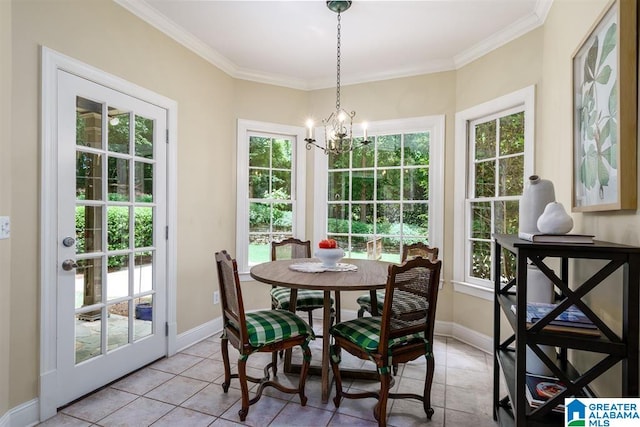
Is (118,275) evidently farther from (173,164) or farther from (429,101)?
(429,101)

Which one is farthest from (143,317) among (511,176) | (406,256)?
(511,176)

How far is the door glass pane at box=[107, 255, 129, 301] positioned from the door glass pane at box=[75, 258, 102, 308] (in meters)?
0.07

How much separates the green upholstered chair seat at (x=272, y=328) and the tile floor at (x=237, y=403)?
47 centimetres

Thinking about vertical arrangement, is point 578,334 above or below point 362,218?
below

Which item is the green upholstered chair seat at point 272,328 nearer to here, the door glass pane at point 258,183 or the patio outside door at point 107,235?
the patio outside door at point 107,235

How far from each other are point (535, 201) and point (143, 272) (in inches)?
106

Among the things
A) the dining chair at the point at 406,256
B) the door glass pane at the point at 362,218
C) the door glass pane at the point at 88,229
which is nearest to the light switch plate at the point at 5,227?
the door glass pane at the point at 88,229

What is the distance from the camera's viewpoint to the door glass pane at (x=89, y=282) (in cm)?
219

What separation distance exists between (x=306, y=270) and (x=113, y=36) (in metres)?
2.13

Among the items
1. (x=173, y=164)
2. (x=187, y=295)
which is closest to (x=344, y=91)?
(x=173, y=164)

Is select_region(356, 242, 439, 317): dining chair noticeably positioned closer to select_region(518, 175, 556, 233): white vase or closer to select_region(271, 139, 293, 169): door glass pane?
select_region(518, 175, 556, 233): white vase

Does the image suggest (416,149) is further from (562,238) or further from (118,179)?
(118,179)

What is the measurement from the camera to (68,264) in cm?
210

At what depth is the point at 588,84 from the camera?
1.62 m
